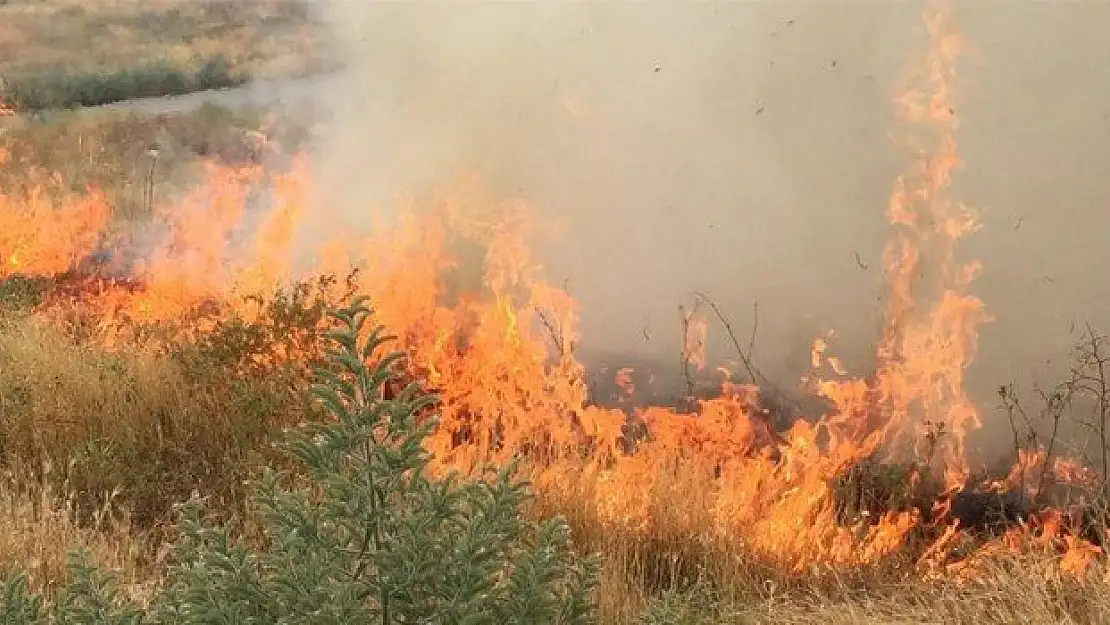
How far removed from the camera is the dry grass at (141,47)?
14172 mm

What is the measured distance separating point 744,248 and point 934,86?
1.32m

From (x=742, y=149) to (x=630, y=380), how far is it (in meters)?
1.59

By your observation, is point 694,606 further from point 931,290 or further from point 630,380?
point 931,290

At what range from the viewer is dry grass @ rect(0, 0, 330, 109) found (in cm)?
1417

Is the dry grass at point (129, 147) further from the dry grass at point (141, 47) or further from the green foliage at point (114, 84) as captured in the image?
the dry grass at point (141, 47)

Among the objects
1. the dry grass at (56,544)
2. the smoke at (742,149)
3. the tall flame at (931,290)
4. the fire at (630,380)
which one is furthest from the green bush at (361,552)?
the smoke at (742,149)

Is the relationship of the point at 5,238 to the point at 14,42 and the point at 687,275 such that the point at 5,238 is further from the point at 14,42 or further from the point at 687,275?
the point at 14,42

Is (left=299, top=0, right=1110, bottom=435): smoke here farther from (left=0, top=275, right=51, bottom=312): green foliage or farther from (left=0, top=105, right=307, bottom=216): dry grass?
(left=0, top=105, right=307, bottom=216): dry grass

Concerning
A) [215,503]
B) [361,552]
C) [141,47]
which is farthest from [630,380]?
[141,47]

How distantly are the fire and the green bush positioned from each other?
1.93 m

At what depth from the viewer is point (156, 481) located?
167 inches

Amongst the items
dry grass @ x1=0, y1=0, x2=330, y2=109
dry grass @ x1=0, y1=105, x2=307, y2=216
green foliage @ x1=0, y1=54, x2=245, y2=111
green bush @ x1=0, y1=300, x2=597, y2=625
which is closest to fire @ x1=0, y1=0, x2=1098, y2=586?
green bush @ x1=0, y1=300, x2=597, y2=625

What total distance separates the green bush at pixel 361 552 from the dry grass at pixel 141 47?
12980 mm

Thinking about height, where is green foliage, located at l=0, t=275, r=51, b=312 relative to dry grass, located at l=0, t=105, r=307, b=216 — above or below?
below
